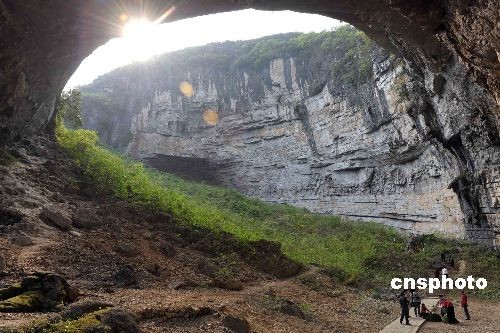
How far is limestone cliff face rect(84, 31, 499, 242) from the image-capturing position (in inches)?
833

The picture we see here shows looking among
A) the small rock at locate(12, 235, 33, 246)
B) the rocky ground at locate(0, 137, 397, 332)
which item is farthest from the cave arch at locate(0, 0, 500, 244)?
the small rock at locate(12, 235, 33, 246)

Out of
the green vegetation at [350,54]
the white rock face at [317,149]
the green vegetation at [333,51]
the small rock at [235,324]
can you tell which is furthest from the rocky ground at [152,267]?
the green vegetation at [333,51]

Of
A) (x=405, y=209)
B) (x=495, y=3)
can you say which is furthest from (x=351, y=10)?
(x=405, y=209)

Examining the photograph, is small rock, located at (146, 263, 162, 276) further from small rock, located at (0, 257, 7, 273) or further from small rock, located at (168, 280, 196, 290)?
small rock, located at (0, 257, 7, 273)

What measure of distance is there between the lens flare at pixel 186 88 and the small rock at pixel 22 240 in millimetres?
34501

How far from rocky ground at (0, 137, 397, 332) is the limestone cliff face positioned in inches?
437

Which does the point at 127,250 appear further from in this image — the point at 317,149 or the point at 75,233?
the point at 317,149

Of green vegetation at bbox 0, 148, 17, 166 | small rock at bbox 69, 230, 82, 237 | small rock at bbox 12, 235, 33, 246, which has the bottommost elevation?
small rock at bbox 12, 235, 33, 246

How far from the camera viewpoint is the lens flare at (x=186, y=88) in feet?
143

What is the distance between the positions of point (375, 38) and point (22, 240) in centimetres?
1457

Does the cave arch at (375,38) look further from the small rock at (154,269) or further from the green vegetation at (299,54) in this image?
the green vegetation at (299,54)

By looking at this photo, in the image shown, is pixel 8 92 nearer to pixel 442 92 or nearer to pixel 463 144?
pixel 442 92

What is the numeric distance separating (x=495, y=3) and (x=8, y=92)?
14872 millimetres

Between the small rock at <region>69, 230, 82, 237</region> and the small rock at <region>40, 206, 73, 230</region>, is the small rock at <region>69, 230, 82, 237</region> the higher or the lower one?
the lower one
